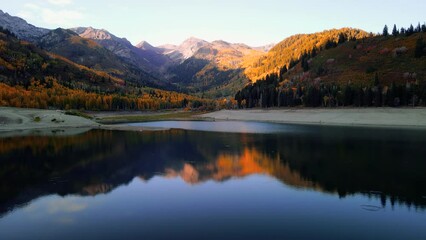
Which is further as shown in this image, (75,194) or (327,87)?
(327,87)

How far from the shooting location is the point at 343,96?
378 ft

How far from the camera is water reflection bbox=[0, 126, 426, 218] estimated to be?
24.4 meters

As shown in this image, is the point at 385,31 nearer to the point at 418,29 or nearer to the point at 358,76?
the point at 418,29

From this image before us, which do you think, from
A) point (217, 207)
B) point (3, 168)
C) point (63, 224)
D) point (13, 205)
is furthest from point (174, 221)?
point (3, 168)

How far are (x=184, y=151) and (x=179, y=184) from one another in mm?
17498

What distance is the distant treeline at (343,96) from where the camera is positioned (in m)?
101

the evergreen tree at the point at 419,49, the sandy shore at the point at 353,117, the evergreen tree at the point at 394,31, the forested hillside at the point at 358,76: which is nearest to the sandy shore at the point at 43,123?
the sandy shore at the point at 353,117

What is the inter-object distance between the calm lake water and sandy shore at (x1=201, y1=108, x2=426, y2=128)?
1909 inches

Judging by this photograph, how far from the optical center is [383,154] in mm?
39094

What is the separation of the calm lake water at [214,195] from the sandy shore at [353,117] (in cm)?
4849

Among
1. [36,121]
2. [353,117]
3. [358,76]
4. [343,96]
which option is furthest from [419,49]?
[36,121]

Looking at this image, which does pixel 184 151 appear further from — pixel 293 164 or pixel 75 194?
pixel 75 194

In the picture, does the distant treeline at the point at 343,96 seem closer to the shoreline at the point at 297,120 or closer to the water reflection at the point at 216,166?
the shoreline at the point at 297,120

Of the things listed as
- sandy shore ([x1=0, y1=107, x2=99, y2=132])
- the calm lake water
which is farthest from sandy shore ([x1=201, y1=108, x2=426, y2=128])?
sandy shore ([x1=0, y1=107, x2=99, y2=132])
